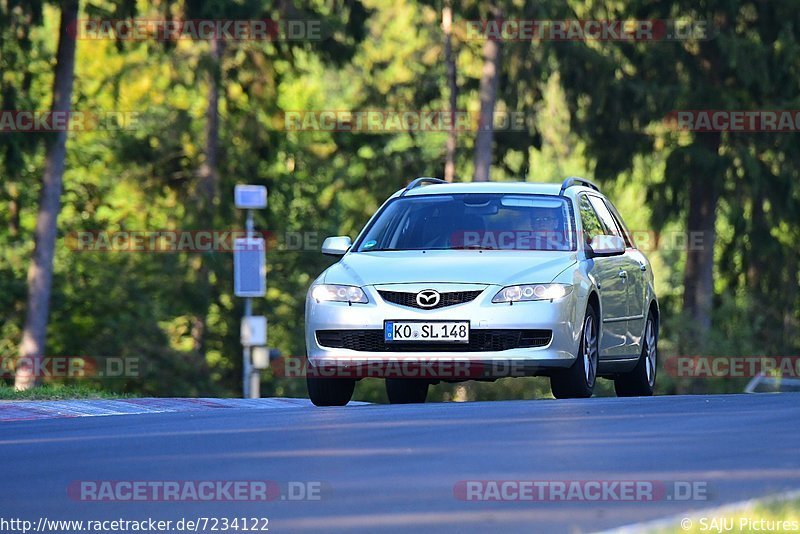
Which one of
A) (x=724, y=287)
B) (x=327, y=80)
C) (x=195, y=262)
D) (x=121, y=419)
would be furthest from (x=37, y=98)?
(x=327, y=80)

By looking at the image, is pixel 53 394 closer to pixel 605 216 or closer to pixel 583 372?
pixel 583 372

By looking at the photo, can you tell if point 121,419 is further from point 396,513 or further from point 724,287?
point 724,287

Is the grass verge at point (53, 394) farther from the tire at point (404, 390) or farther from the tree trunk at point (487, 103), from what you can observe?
the tree trunk at point (487, 103)

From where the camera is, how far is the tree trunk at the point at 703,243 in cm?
Answer: 3884

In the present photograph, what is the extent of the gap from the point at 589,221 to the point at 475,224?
1229 mm

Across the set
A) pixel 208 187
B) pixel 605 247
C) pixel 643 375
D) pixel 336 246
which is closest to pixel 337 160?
pixel 208 187

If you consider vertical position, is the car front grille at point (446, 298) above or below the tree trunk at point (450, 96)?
below

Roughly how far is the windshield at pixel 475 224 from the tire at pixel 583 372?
65cm

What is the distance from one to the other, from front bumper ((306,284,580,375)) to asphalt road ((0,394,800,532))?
0.94 metres

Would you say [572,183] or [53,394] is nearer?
[53,394]

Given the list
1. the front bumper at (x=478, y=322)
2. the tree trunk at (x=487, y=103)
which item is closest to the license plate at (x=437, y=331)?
the front bumper at (x=478, y=322)

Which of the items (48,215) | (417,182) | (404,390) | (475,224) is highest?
(48,215)

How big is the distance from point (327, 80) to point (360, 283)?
253 ft

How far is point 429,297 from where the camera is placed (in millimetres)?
14000
